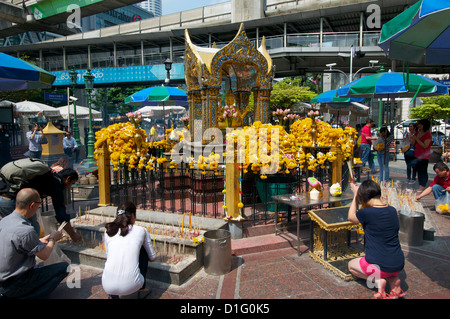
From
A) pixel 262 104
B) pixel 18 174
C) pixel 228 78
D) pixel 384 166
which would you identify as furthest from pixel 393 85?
pixel 18 174

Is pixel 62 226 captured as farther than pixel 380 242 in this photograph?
Yes

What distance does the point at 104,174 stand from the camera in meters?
6.98

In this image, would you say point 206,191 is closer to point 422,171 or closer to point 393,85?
point 393,85

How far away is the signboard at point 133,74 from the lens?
113 feet

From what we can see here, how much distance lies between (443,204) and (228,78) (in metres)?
7.18

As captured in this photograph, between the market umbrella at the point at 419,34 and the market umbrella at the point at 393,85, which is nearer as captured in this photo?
the market umbrella at the point at 419,34

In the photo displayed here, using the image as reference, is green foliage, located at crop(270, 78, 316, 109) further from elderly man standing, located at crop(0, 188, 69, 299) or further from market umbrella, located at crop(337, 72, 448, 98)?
elderly man standing, located at crop(0, 188, 69, 299)

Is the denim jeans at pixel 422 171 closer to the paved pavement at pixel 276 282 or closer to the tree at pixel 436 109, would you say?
the paved pavement at pixel 276 282

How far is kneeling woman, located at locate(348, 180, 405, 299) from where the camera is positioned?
12.3ft

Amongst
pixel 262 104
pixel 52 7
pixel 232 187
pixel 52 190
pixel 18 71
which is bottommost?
pixel 232 187

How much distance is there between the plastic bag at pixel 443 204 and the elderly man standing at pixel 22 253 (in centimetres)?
784

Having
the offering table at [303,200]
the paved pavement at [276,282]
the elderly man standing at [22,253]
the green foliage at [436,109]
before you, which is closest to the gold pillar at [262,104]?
the offering table at [303,200]

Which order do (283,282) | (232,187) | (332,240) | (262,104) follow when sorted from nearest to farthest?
(283,282) < (332,240) < (232,187) < (262,104)

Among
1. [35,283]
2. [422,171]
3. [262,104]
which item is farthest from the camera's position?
[262,104]
